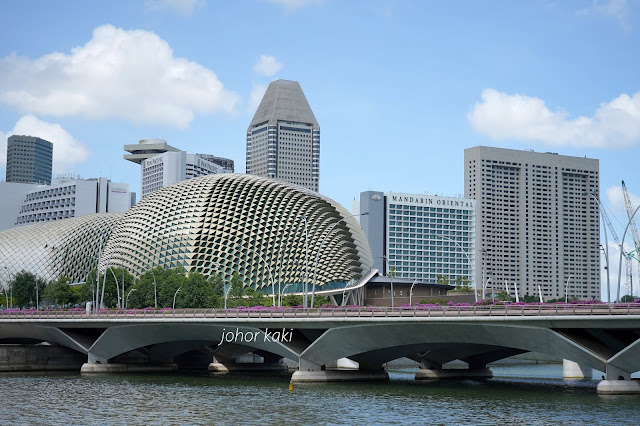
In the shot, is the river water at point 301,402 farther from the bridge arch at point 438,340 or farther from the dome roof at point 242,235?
the dome roof at point 242,235

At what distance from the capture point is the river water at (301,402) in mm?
47625

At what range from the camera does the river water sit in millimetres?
47625

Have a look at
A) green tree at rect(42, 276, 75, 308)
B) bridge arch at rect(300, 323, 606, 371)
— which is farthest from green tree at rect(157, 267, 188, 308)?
A: bridge arch at rect(300, 323, 606, 371)

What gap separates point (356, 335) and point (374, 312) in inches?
122

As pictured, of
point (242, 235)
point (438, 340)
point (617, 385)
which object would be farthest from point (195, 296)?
point (617, 385)

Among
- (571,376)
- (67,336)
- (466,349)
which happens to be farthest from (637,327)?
(67,336)

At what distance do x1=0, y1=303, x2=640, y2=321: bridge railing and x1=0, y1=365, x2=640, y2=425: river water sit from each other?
5.66m

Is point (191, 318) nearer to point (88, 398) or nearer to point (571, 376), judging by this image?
point (88, 398)

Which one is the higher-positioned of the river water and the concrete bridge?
the concrete bridge

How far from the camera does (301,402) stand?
5619cm

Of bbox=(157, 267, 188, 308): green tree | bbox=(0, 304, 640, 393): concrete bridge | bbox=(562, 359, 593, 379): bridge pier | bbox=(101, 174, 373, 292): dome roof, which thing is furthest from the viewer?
bbox=(101, 174, 373, 292): dome roof

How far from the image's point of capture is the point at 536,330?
6191cm

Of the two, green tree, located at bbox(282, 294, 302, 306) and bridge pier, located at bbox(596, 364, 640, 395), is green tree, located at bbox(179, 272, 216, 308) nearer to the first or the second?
green tree, located at bbox(282, 294, 302, 306)

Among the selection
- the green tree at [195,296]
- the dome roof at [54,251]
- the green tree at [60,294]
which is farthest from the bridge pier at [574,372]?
the dome roof at [54,251]
